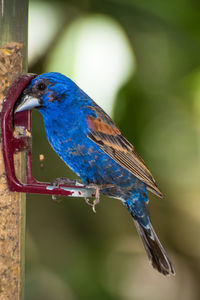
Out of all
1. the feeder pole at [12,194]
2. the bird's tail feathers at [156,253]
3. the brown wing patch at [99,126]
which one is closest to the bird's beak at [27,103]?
the feeder pole at [12,194]

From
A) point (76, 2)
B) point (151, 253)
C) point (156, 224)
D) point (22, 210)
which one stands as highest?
point (76, 2)

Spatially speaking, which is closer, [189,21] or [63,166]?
[189,21]

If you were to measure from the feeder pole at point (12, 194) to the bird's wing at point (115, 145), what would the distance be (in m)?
0.58

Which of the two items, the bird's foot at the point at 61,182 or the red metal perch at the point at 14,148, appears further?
the bird's foot at the point at 61,182

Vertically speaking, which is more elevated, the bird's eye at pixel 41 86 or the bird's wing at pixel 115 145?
the bird's eye at pixel 41 86

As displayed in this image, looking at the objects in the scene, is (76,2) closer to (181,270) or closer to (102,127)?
(102,127)

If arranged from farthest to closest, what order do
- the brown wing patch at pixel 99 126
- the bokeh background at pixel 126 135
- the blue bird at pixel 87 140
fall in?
the bokeh background at pixel 126 135, the brown wing patch at pixel 99 126, the blue bird at pixel 87 140

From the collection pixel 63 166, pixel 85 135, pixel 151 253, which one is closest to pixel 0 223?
pixel 85 135

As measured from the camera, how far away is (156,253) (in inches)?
175

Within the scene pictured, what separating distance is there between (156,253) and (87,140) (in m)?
0.98

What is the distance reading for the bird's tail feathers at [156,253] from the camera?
174 inches

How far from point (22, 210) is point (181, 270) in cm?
256

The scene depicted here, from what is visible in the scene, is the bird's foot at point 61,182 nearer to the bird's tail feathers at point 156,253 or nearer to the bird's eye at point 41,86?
the bird's eye at point 41,86

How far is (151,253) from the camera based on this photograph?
176 inches
